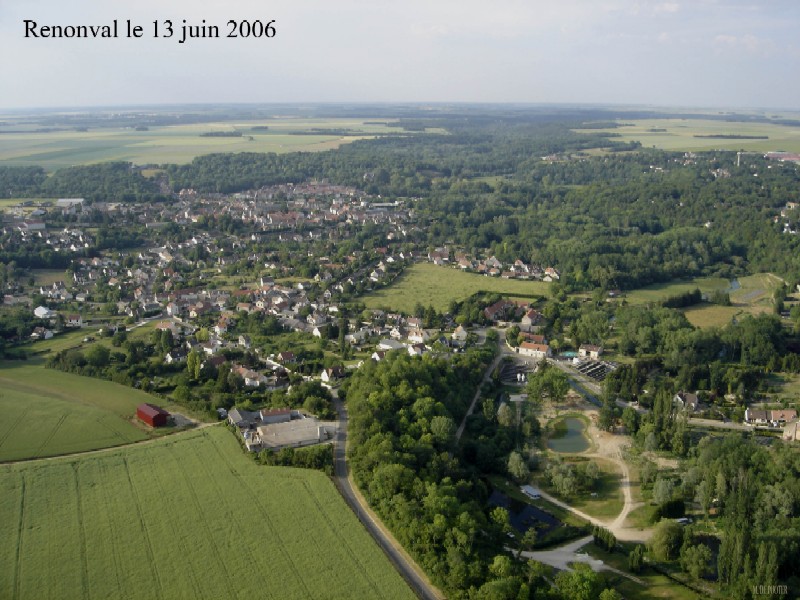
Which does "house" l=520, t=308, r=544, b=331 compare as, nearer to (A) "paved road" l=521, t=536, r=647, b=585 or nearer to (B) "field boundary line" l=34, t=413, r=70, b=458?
(A) "paved road" l=521, t=536, r=647, b=585

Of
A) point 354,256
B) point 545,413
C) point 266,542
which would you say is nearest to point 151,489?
point 266,542

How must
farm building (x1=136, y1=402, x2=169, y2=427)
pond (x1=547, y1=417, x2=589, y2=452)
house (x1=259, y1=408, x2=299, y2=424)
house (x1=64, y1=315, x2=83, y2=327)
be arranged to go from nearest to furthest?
1. pond (x1=547, y1=417, x2=589, y2=452)
2. farm building (x1=136, y1=402, x2=169, y2=427)
3. house (x1=259, y1=408, x2=299, y2=424)
4. house (x1=64, y1=315, x2=83, y2=327)

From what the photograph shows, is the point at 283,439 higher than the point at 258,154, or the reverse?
→ the point at 258,154

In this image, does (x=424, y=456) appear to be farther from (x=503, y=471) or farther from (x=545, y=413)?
(x=545, y=413)

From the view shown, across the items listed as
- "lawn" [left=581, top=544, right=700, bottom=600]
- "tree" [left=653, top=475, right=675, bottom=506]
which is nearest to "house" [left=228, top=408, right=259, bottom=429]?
"lawn" [left=581, top=544, right=700, bottom=600]

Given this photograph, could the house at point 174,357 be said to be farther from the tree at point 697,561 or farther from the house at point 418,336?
the tree at point 697,561

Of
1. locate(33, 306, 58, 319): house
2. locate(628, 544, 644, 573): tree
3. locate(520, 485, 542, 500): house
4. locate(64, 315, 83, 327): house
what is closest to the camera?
locate(628, 544, 644, 573): tree

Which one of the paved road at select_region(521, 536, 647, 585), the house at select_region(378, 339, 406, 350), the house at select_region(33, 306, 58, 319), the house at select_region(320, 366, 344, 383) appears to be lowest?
the paved road at select_region(521, 536, 647, 585)
